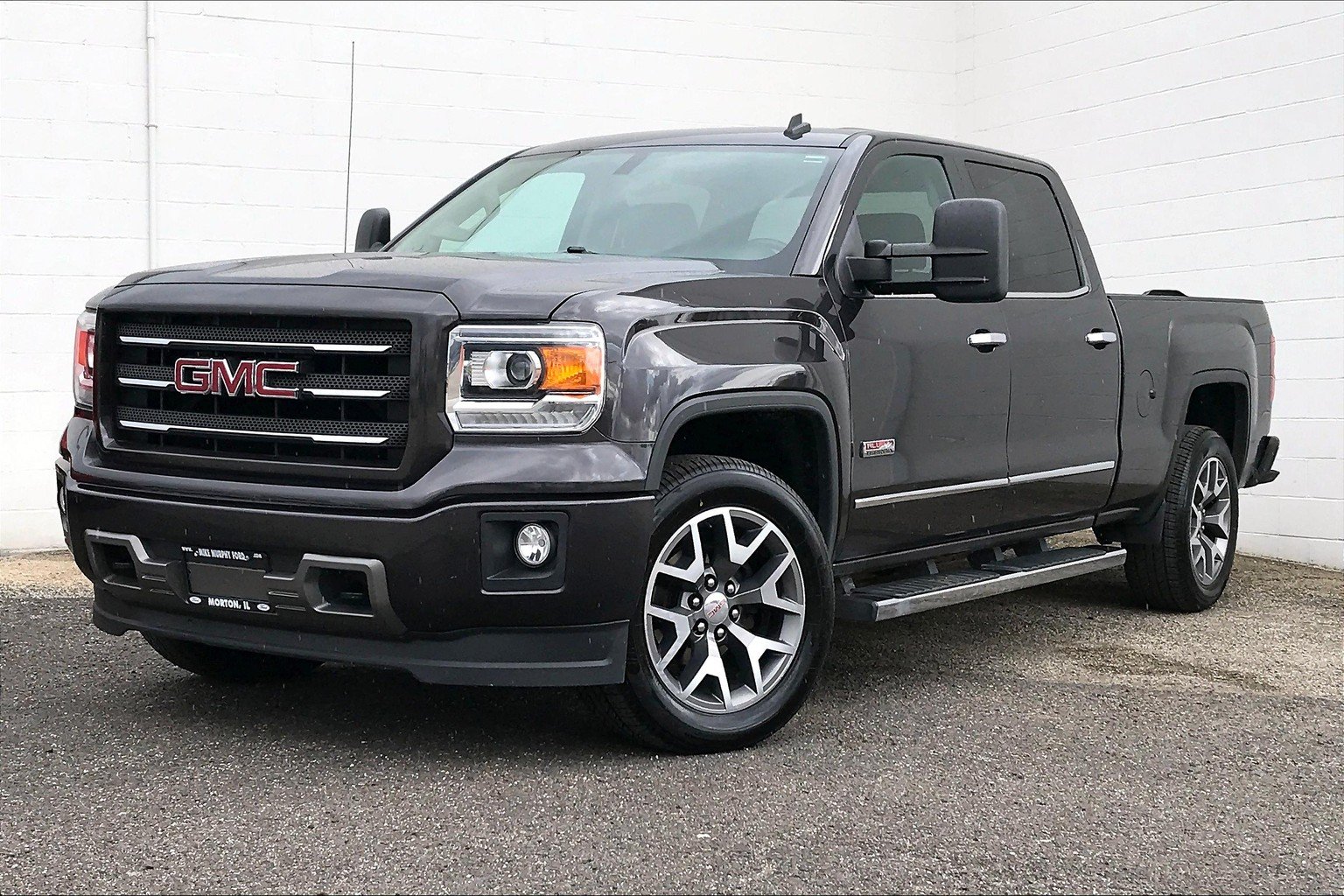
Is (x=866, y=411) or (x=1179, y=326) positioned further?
(x=1179, y=326)

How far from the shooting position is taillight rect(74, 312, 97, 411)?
15.0 ft

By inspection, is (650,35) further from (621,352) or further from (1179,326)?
(621,352)

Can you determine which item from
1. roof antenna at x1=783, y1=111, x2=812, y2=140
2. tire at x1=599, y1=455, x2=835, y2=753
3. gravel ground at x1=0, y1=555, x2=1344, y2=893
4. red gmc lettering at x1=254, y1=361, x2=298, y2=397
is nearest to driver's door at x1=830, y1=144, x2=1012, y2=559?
roof antenna at x1=783, y1=111, x2=812, y2=140

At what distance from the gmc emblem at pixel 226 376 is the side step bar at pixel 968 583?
1902 mm

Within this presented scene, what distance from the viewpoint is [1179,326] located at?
6.86 meters

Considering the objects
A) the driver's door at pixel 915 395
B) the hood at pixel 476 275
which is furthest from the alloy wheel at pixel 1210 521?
the hood at pixel 476 275

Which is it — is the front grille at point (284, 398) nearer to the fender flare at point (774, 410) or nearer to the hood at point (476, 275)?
the hood at point (476, 275)

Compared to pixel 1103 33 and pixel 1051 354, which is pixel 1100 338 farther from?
pixel 1103 33

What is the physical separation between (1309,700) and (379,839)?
346 cm

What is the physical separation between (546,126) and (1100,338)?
180 inches

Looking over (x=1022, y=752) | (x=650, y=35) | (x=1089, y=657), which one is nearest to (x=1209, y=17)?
(x=650, y=35)

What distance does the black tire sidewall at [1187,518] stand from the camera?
6.95 meters

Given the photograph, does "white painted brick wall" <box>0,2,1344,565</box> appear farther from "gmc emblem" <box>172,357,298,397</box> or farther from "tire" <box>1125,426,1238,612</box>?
"gmc emblem" <box>172,357,298,397</box>

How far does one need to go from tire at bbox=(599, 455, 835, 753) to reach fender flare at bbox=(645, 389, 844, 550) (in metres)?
0.12
